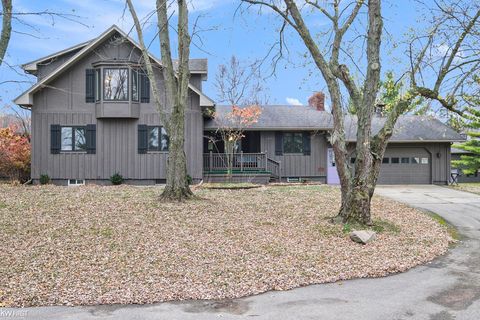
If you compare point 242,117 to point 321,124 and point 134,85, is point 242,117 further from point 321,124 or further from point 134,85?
point 134,85

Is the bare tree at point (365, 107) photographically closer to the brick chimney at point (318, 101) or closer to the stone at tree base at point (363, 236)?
the stone at tree base at point (363, 236)

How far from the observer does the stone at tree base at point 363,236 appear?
28.3ft

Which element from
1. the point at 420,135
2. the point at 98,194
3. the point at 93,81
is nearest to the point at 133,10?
the point at 98,194

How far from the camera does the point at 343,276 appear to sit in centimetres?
665

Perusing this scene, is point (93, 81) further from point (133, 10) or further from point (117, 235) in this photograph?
point (117, 235)

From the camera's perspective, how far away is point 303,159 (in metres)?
22.6

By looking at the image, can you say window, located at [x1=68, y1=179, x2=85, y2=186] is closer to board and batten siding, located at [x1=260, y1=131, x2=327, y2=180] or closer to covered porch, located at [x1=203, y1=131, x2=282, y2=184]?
covered porch, located at [x1=203, y1=131, x2=282, y2=184]

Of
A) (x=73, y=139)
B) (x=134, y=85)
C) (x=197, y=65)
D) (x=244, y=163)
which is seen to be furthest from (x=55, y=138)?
(x=244, y=163)

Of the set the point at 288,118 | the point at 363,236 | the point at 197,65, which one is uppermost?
the point at 197,65

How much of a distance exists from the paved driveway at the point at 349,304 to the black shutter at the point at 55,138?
16011 millimetres

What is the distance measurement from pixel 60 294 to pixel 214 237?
3.47 m

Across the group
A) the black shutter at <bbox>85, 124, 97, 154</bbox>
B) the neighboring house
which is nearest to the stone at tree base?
the neighboring house

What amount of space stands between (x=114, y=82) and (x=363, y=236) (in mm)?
14524

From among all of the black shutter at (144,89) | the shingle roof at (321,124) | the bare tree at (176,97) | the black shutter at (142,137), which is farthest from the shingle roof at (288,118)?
the bare tree at (176,97)
